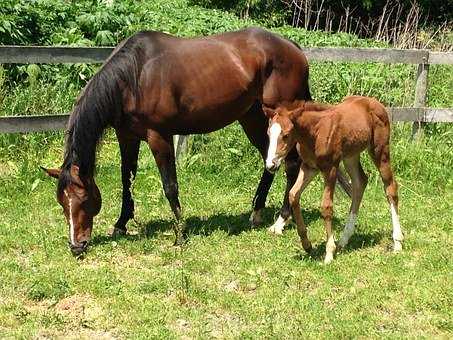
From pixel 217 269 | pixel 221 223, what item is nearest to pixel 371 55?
pixel 221 223

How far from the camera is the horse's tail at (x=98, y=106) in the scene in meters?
5.57

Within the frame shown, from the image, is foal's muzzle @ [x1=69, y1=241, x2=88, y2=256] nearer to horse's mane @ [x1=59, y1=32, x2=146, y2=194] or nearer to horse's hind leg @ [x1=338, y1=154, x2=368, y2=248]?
horse's mane @ [x1=59, y1=32, x2=146, y2=194]

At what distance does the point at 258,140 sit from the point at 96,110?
191cm

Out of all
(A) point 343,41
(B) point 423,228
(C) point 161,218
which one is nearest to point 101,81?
(C) point 161,218

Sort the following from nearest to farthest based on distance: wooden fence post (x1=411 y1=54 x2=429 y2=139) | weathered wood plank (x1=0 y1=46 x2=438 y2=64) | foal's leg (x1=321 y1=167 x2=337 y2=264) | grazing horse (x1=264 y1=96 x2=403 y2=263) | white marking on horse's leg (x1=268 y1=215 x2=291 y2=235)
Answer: grazing horse (x1=264 y1=96 x2=403 y2=263)
foal's leg (x1=321 y1=167 x2=337 y2=264)
white marking on horse's leg (x1=268 y1=215 x2=291 y2=235)
weathered wood plank (x1=0 y1=46 x2=438 y2=64)
wooden fence post (x1=411 y1=54 x2=429 y2=139)

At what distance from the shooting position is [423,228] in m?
6.36

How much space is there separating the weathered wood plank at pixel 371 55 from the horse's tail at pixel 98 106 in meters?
3.45

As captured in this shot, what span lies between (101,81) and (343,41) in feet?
34.7

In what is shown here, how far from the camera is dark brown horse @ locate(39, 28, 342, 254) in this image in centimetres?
562

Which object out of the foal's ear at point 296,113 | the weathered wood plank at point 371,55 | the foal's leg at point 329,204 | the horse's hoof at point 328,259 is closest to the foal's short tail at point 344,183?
the foal's leg at point 329,204

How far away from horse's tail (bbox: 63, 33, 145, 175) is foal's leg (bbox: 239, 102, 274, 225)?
54.4 inches

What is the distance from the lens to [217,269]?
5301mm

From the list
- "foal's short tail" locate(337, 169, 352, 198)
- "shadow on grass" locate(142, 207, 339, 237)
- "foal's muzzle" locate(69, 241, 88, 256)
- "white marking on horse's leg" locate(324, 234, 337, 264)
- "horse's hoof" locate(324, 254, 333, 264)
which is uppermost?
"foal's short tail" locate(337, 169, 352, 198)

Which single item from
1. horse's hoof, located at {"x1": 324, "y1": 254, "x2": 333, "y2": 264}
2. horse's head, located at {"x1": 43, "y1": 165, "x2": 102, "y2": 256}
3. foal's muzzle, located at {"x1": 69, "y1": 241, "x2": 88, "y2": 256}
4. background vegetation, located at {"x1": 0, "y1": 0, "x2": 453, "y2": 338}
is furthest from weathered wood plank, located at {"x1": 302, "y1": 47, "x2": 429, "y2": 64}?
foal's muzzle, located at {"x1": 69, "y1": 241, "x2": 88, "y2": 256}
